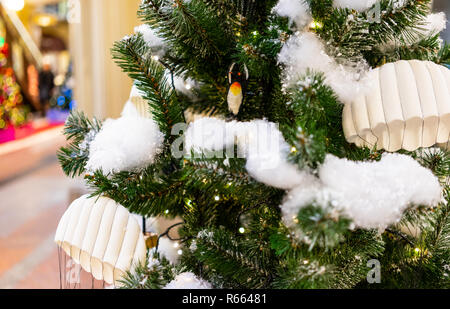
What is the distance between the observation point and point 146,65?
50 cm

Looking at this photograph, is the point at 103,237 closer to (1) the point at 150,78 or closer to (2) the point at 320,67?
(1) the point at 150,78

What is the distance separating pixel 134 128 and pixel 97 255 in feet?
0.55

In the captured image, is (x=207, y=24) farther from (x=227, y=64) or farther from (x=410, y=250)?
(x=410, y=250)

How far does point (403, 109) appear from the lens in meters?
0.40

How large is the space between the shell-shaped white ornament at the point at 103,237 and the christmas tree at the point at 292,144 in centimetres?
2

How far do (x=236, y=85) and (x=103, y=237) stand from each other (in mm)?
257

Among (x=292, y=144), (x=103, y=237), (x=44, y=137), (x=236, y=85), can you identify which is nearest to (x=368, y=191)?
(x=292, y=144)

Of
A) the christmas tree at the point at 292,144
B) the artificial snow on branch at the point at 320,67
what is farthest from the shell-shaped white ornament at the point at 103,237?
the artificial snow on branch at the point at 320,67

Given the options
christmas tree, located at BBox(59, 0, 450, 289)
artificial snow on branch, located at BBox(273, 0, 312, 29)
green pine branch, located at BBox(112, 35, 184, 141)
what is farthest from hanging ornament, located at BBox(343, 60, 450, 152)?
green pine branch, located at BBox(112, 35, 184, 141)

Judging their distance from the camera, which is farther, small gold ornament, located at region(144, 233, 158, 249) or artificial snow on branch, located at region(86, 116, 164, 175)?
small gold ornament, located at region(144, 233, 158, 249)

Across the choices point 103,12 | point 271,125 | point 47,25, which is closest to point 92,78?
point 103,12

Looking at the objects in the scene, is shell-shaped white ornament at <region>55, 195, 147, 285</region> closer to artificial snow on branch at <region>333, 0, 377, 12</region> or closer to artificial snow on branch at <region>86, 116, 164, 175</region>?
artificial snow on branch at <region>86, 116, 164, 175</region>

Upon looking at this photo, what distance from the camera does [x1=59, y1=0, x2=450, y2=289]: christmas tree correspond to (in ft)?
1.18

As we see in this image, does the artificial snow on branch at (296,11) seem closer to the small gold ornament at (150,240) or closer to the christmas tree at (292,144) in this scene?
the christmas tree at (292,144)
